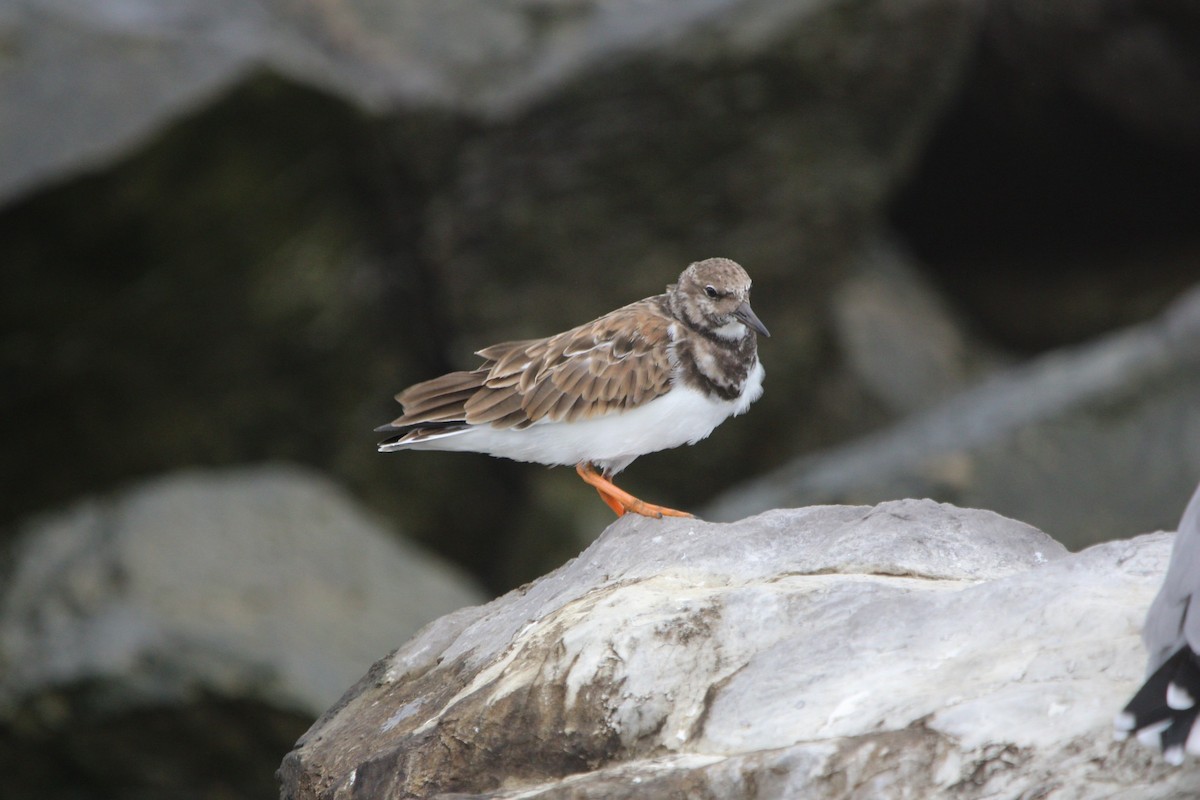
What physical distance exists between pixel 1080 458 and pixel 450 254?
18.0 feet

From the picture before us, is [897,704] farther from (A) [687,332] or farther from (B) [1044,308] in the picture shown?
(B) [1044,308]

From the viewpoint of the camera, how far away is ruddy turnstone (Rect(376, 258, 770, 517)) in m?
7.52

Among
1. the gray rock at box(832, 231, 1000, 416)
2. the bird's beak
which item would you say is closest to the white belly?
the bird's beak

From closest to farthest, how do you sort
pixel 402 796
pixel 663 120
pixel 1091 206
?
pixel 402 796, pixel 663 120, pixel 1091 206

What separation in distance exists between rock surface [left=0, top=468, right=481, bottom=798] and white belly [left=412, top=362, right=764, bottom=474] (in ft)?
12.2

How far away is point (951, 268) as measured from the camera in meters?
19.7

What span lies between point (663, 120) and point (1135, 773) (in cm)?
932

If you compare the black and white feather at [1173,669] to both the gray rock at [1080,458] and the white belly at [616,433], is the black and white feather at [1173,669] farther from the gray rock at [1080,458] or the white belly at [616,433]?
the gray rock at [1080,458]

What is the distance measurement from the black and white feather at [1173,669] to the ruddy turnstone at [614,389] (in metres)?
2.88

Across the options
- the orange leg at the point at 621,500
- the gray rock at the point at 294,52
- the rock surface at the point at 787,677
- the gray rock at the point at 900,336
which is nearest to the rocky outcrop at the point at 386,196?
the gray rock at the point at 294,52

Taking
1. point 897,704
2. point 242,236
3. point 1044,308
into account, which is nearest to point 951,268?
point 1044,308

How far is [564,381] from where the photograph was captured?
7613mm

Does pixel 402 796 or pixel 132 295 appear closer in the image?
pixel 402 796

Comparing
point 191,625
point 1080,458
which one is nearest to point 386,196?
point 191,625
